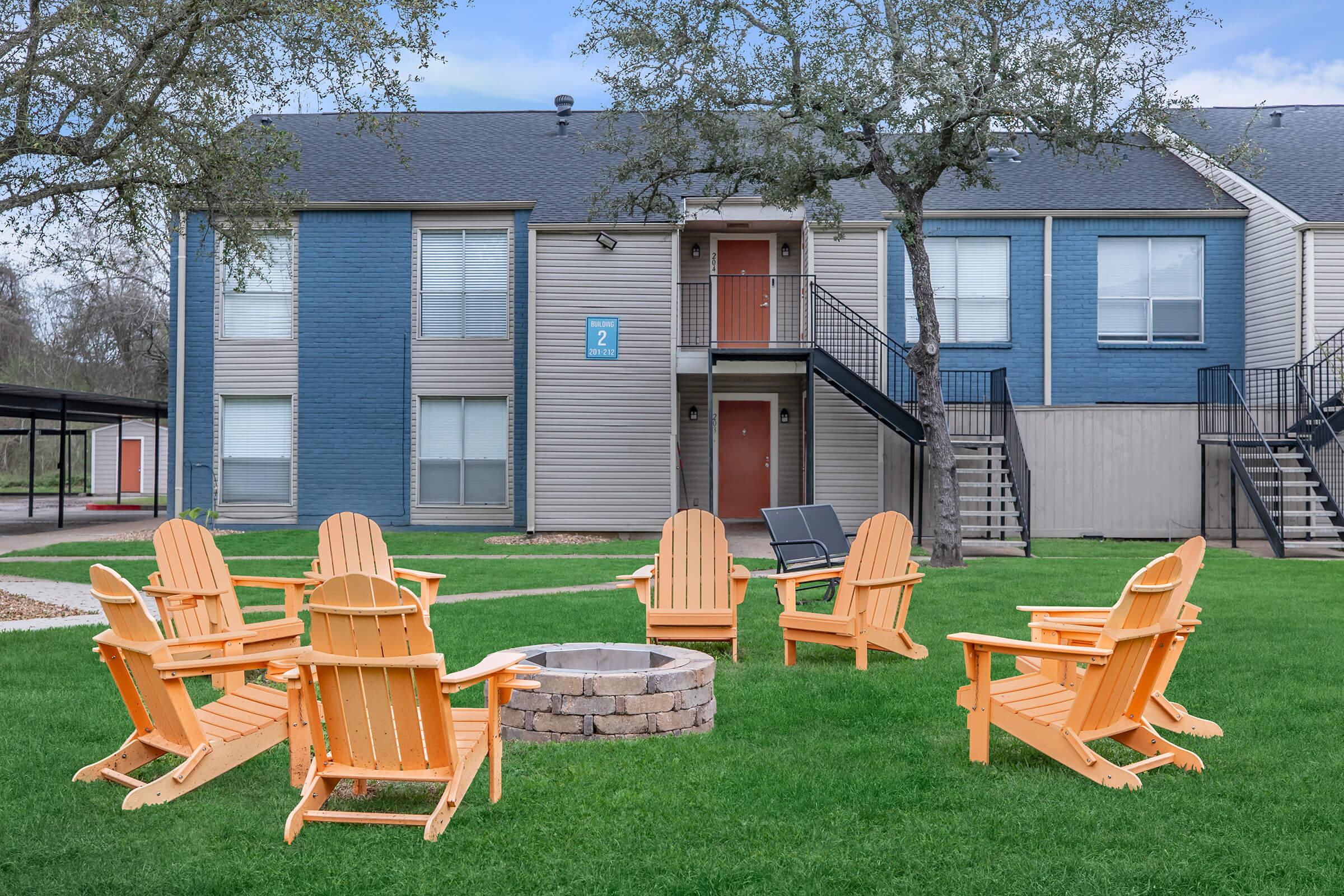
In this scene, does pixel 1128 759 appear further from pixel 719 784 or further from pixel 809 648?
pixel 809 648

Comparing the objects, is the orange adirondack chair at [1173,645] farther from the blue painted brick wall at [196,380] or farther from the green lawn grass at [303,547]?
the blue painted brick wall at [196,380]

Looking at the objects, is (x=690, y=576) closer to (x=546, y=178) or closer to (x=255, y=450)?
(x=546, y=178)

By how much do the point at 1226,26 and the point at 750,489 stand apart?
1065 cm

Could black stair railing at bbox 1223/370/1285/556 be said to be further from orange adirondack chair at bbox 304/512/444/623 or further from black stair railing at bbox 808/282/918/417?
orange adirondack chair at bbox 304/512/444/623

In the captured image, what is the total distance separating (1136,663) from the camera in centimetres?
476

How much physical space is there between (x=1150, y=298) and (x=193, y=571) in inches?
700

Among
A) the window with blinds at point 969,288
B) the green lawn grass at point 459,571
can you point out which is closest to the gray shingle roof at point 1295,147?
the window with blinds at point 969,288

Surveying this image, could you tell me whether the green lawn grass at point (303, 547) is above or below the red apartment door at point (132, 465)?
below

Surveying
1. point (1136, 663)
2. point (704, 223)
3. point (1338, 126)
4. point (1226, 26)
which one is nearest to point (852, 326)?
point (704, 223)

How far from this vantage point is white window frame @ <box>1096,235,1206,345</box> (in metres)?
19.7

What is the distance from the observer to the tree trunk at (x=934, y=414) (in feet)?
45.0

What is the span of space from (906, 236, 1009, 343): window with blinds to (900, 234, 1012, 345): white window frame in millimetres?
10

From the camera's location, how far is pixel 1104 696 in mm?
4676

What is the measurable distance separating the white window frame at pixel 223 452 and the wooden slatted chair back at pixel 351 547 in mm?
11991
